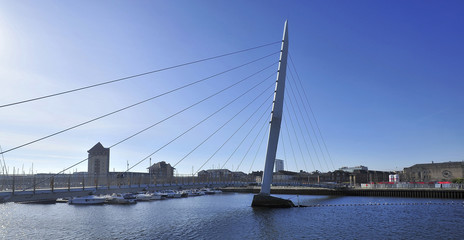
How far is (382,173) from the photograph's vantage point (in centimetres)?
19050

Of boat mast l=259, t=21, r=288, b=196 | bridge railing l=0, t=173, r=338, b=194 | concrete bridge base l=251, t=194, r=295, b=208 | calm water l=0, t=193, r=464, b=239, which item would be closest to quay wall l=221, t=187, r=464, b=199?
calm water l=0, t=193, r=464, b=239

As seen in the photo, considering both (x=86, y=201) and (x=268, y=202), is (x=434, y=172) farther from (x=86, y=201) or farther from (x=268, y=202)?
(x=86, y=201)

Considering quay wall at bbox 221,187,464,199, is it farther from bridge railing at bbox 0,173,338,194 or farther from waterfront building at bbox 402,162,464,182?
waterfront building at bbox 402,162,464,182

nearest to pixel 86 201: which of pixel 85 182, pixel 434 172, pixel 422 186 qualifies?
pixel 85 182

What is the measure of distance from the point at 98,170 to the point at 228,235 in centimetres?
14766

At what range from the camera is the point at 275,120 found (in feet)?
177

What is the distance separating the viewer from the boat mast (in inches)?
2044

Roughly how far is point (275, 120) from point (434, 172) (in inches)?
4614

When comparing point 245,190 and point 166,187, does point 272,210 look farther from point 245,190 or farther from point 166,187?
point 245,190

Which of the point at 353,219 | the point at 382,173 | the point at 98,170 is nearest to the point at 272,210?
the point at 353,219

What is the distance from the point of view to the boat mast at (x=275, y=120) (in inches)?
2044

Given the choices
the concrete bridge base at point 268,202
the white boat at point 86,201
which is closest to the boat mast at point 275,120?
the concrete bridge base at point 268,202

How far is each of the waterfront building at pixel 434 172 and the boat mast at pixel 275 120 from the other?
107 metres

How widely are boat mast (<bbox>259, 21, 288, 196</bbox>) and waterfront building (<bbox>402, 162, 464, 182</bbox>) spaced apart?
10712 cm
